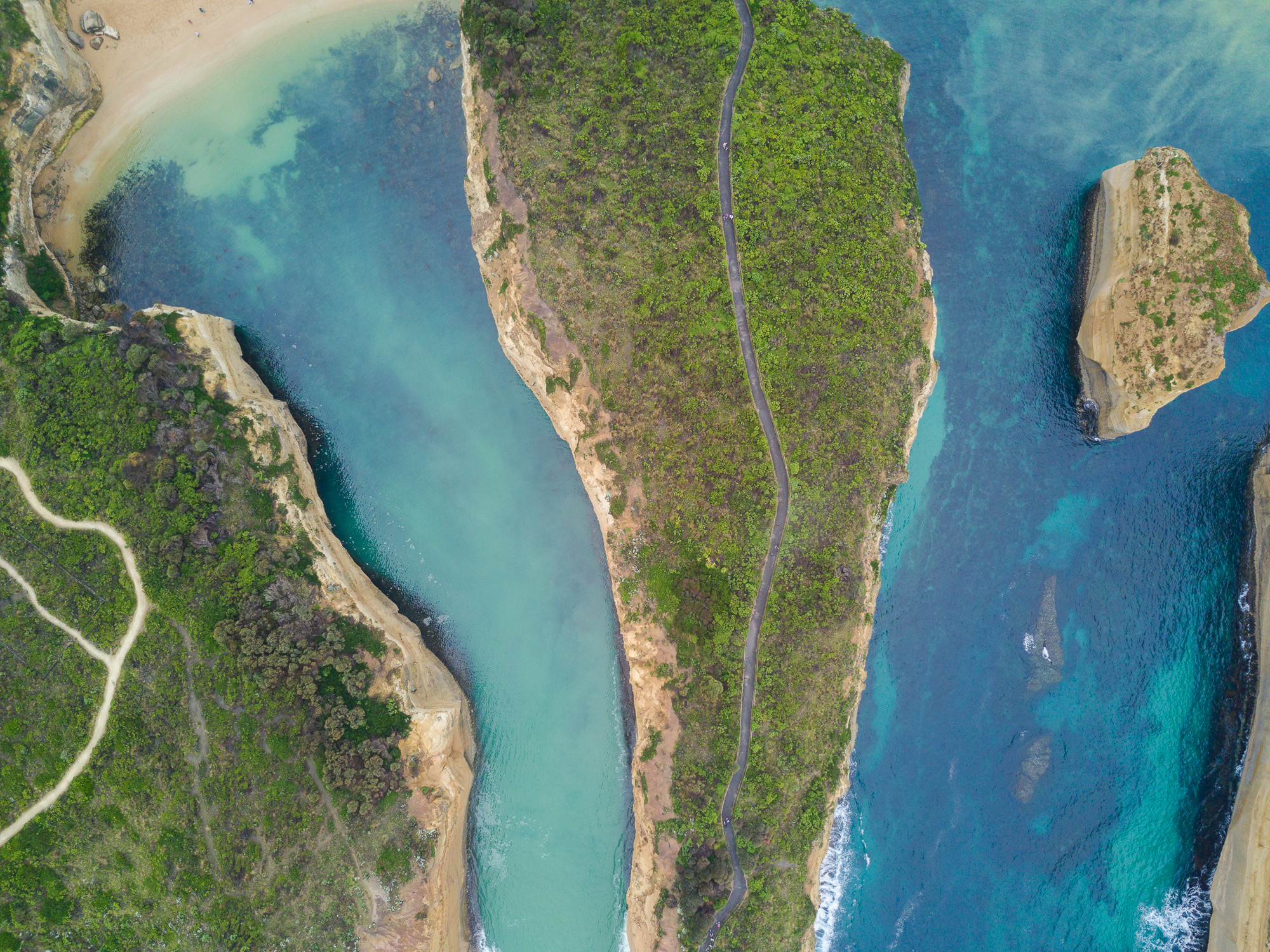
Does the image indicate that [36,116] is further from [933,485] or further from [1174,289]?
[1174,289]

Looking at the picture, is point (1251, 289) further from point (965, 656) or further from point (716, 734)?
point (716, 734)

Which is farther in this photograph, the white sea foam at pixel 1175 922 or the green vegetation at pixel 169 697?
the white sea foam at pixel 1175 922

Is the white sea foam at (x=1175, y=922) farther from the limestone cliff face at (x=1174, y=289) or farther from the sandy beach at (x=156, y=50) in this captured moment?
the sandy beach at (x=156, y=50)

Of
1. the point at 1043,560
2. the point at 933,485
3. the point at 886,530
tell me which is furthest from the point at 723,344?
the point at 1043,560

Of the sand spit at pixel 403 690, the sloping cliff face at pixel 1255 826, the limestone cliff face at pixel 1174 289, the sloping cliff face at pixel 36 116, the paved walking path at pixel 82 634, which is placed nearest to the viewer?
the paved walking path at pixel 82 634

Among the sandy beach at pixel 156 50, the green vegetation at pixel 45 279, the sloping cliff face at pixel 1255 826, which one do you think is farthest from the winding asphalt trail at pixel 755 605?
the green vegetation at pixel 45 279

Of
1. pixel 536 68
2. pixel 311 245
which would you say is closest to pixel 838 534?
pixel 536 68

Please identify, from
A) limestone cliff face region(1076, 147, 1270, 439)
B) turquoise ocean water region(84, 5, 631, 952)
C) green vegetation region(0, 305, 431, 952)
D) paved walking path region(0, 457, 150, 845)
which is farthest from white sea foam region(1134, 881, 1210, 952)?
paved walking path region(0, 457, 150, 845)
